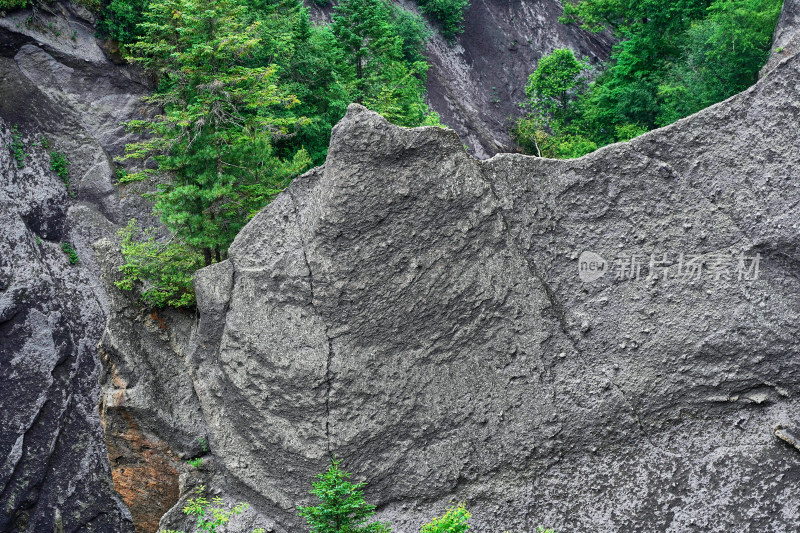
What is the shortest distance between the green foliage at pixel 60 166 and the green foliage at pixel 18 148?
71 cm

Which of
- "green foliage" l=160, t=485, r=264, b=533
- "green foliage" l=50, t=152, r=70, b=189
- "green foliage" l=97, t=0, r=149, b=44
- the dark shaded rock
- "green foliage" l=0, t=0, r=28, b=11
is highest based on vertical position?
"green foliage" l=0, t=0, r=28, b=11

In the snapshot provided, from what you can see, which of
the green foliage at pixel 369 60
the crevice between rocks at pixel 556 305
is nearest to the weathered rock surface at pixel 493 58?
the green foliage at pixel 369 60

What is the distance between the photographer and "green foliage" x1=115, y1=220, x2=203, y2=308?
402 inches

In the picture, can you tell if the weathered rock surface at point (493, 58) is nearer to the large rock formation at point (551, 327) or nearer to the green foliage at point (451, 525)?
the large rock formation at point (551, 327)

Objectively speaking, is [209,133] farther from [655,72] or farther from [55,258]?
[655,72]

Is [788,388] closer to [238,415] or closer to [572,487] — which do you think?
[572,487]

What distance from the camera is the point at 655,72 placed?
20922 mm

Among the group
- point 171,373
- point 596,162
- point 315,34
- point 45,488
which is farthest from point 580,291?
point 315,34

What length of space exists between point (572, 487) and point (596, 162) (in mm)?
4064

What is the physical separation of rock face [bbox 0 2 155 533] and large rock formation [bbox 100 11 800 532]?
6.80 metres

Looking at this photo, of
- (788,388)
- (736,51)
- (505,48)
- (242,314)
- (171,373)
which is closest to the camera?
(788,388)

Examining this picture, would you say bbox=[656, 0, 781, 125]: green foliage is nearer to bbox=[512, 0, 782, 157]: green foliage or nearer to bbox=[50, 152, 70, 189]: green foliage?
bbox=[512, 0, 782, 157]: green foliage

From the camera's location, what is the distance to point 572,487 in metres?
7.76

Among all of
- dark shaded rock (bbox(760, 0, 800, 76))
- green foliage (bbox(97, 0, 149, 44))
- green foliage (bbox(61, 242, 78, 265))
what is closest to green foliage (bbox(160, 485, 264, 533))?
green foliage (bbox(61, 242, 78, 265))
